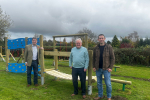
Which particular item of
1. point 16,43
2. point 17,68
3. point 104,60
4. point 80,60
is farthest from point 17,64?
point 104,60

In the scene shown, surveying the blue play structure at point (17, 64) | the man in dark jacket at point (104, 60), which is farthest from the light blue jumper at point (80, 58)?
the blue play structure at point (17, 64)

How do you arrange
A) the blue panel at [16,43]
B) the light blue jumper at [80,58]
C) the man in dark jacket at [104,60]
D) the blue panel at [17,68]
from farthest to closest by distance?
the blue panel at [16,43] < the blue panel at [17,68] < the light blue jumper at [80,58] < the man in dark jacket at [104,60]

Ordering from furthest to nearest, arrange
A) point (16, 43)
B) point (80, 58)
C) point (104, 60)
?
point (16, 43), point (80, 58), point (104, 60)

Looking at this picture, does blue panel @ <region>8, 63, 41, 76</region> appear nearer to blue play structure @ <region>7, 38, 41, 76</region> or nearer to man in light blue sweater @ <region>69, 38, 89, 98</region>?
blue play structure @ <region>7, 38, 41, 76</region>

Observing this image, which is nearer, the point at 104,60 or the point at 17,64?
the point at 104,60

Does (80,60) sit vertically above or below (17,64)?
above

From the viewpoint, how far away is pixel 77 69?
3387 millimetres

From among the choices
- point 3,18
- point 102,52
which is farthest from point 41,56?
point 3,18

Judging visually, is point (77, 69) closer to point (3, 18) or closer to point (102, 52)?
point (102, 52)

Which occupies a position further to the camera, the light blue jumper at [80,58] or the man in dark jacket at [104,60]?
the light blue jumper at [80,58]

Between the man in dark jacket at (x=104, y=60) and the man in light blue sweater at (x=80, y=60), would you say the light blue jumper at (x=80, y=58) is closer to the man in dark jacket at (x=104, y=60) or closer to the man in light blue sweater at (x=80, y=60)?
the man in light blue sweater at (x=80, y=60)

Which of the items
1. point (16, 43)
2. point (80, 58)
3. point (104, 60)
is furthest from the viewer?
point (16, 43)

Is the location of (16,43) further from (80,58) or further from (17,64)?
(80,58)

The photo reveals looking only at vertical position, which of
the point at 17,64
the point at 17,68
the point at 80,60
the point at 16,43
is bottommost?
the point at 17,68
